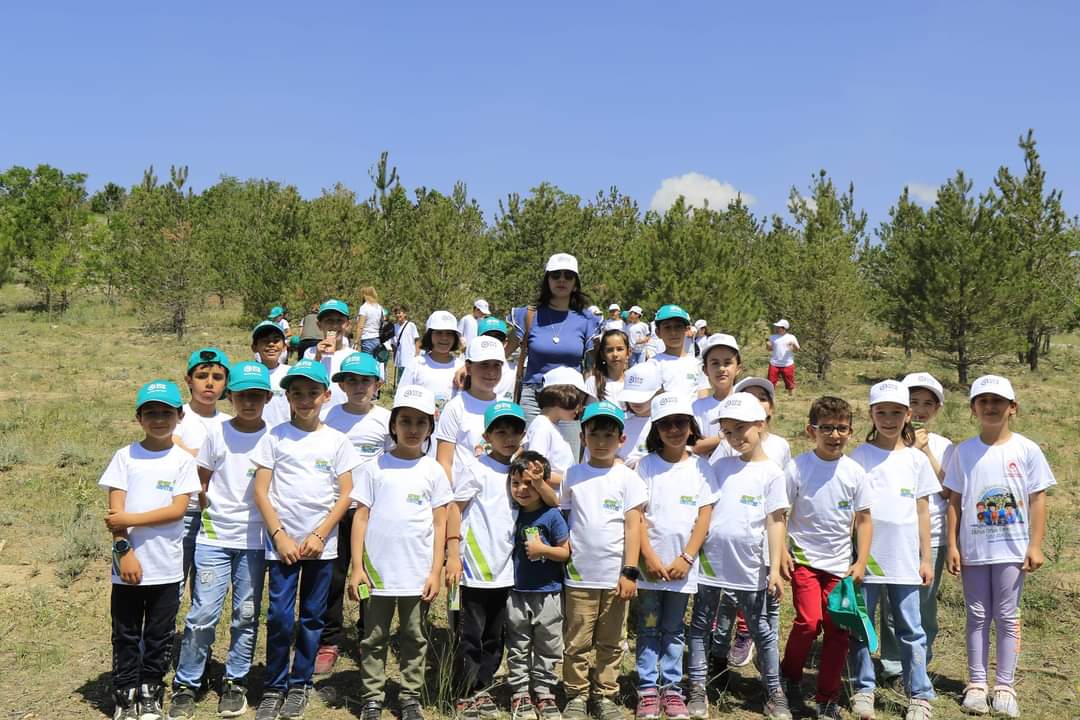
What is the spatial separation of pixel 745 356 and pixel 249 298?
17.4 m

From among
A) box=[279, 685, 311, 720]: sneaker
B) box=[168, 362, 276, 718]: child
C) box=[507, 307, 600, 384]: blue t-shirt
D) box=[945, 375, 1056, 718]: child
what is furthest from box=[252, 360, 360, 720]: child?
box=[945, 375, 1056, 718]: child

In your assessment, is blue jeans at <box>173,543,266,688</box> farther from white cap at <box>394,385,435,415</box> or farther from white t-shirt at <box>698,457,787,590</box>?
white t-shirt at <box>698,457,787,590</box>

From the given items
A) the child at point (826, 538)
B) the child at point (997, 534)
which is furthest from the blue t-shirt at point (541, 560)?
the child at point (997, 534)

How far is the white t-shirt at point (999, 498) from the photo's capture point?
164 inches

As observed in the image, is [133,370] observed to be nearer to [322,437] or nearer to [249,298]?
[249,298]

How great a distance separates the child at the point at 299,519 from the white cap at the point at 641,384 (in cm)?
163

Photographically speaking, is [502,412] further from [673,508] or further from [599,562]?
[673,508]

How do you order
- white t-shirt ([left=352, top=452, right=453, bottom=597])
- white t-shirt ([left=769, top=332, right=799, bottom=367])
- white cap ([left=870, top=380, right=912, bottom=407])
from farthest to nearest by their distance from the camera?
white t-shirt ([left=769, top=332, right=799, bottom=367]) → white cap ([left=870, top=380, right=912, bottom=407]) → white t-shirt ([left=352, top=452, right=453, bottom=597])

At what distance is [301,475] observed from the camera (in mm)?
3859

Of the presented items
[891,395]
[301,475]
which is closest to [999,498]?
[891,395]

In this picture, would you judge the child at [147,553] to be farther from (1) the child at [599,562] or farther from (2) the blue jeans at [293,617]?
(1) the child at [599,562]

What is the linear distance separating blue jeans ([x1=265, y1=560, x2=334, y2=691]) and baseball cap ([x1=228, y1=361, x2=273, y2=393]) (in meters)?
0.87

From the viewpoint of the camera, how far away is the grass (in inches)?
166

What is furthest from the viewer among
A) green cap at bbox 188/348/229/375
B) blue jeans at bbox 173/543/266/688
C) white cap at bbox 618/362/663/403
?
white cap at bbox 618/362/663/403
